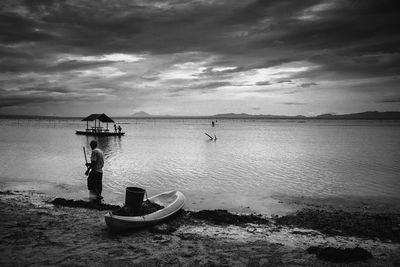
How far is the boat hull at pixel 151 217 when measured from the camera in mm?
7949

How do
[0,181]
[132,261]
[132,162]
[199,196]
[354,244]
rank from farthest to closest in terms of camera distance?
[132,162]
[0,181]
[199,196]
[354,244]
[132,261]

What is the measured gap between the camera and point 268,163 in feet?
75.5

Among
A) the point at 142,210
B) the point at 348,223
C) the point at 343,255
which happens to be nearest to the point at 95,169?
the point at 142,210

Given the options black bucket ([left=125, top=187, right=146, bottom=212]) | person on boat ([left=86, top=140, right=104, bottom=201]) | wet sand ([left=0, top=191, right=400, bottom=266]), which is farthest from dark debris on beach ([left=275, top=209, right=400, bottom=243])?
person on boat ([left=86, top=140, right=104, bottom=201])

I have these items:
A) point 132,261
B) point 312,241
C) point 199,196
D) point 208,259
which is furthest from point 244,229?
point 199,196

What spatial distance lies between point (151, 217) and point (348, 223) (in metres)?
6.03

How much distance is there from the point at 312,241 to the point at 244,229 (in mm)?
1918

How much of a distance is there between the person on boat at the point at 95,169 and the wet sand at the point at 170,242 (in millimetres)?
1577

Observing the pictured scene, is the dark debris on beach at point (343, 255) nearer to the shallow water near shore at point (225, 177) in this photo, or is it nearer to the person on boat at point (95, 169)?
the shallow water near shore at point (225, 177)

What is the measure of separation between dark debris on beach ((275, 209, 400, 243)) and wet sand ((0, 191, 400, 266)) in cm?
24

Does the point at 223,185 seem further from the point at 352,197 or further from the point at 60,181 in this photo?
the point at 60,181

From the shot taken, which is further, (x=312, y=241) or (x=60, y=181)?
(x=60, y=181)

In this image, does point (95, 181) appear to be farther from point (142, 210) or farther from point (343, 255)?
point (343, 255)

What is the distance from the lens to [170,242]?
7.75m
